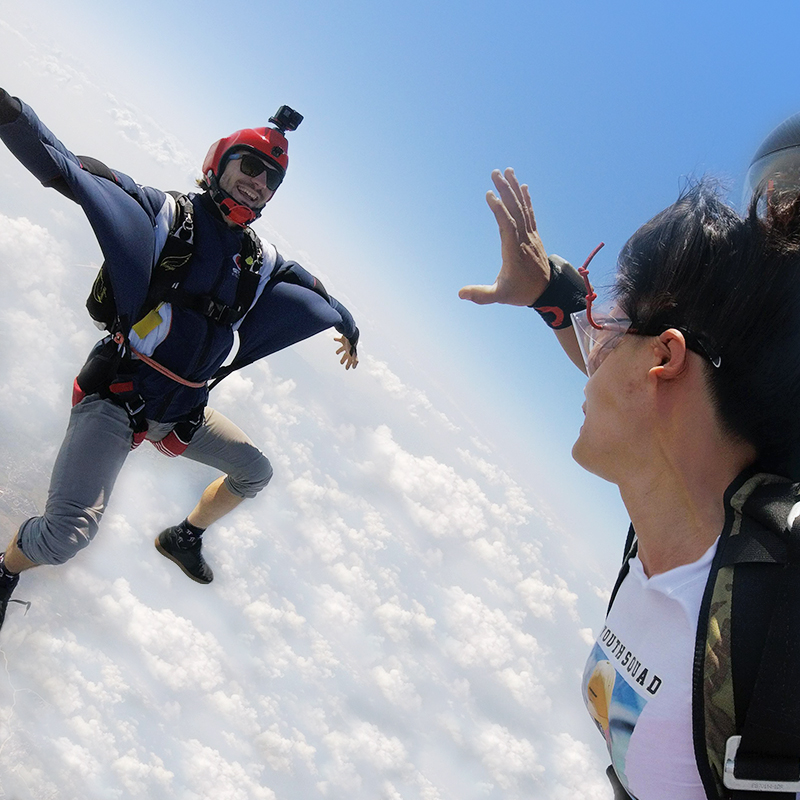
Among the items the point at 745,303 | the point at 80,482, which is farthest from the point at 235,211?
the point at 745,303

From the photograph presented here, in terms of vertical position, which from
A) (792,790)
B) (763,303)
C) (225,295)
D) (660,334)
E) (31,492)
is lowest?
(31,492)

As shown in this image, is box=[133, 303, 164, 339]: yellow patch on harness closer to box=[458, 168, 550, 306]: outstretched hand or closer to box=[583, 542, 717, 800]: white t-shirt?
box=[458, 168, 550, 306]: outstretched hand

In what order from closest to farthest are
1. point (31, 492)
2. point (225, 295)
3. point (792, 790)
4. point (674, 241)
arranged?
1. point (792, 790)
2. point (674, 241)
3. point (225, 295)
4. point (31, 492)

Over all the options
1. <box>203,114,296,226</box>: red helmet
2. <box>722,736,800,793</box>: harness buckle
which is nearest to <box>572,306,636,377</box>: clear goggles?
<box>722,736,800,793</box>: harness buckle

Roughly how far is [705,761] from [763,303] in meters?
1.00

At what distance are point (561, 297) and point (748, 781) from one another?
73.2 inches

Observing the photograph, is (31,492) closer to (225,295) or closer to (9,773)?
(9,773)

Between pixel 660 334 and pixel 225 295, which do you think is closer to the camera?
pixel 660 334

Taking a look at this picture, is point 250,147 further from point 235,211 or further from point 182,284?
point 182,284

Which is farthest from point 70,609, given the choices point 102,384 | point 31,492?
point 102,384

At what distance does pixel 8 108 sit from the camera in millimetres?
3191

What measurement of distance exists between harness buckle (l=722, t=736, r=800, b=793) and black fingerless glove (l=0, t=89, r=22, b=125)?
158 inches

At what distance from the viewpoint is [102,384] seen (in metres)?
4.68

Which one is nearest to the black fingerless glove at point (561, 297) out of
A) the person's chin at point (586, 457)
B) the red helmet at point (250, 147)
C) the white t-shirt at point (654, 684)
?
the person's chin at point (586, 457)
